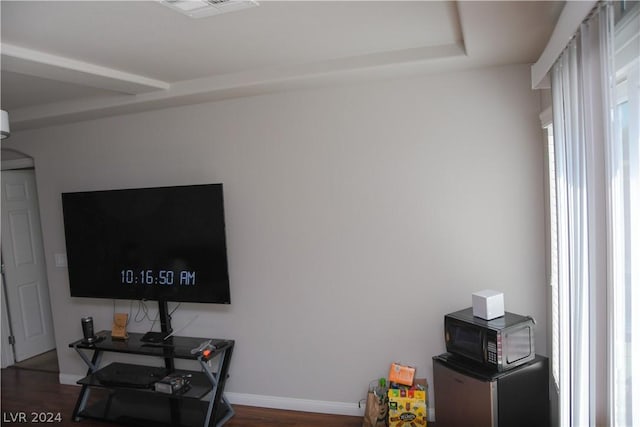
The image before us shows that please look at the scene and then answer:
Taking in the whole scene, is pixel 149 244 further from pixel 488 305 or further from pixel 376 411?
pixel 488 305

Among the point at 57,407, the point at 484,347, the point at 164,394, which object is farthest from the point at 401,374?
the point at 57,407

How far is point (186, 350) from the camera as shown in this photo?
11.1 feet

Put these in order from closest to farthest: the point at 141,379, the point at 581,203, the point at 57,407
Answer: the point at 581,203, the point at 141,379, the point at 57,407

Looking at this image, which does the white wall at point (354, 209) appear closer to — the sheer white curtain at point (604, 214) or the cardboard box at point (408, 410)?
the cardboard box at point (408, 410)

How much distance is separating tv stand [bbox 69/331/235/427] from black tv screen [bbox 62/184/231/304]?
1.22 feet

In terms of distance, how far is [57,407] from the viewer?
3.88 meters

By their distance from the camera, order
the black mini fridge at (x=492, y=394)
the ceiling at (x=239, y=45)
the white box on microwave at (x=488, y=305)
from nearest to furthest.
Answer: the ceiling at (x=239, y=45) < the black mini fridge at (x=492, y=394) < the white box on microwave at (x=488, y=305)

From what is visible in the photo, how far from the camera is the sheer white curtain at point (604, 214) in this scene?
4.53 ft

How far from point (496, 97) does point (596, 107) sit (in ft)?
5.01

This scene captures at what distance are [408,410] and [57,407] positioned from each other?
301cm

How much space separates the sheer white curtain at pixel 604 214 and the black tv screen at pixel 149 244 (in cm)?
240

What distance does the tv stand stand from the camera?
11.0ft

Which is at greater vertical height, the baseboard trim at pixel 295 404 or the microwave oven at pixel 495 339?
the microwave oven at pixel 495 339

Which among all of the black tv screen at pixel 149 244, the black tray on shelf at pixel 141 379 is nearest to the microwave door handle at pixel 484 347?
the black tv screen at pixel 149 244
